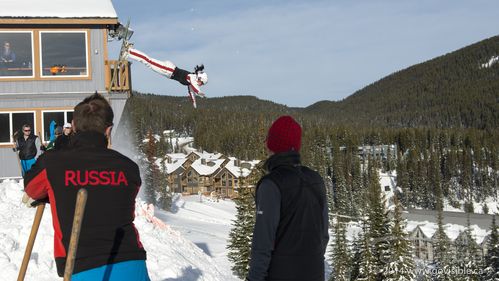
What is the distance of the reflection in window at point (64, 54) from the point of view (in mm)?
19766

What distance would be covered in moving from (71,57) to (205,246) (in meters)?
18.0

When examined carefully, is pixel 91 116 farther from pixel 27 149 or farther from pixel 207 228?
pixel 207 228

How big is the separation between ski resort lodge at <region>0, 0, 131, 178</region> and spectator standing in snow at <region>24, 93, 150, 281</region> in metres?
17.0

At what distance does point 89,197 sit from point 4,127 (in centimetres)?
1825

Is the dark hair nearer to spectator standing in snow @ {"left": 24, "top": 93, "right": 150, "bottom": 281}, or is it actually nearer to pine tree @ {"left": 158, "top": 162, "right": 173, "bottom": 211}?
spectator standing in snow @ {"left": 24, "top": 93, "right": 150, "bottom": 281}

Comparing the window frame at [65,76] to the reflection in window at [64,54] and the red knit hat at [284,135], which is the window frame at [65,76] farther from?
the red knit hat at [284,135]

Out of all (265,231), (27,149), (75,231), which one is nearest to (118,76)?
(27,149)

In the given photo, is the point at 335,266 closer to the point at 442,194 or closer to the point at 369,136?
the point at 442,194

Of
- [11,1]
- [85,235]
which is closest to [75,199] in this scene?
[85,235]

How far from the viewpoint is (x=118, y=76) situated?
2008cm

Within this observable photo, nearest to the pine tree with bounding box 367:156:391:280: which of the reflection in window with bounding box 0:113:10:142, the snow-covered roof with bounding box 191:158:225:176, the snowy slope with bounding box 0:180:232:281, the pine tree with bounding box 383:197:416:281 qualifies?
the pine tree with bounding box 383:197:416:281

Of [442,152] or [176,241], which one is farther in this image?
[442,152]

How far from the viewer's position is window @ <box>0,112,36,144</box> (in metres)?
19.6

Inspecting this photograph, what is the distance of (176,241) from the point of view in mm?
16094
